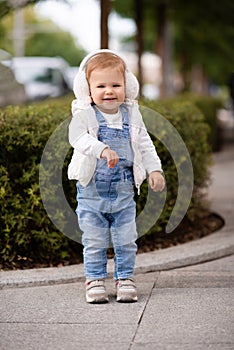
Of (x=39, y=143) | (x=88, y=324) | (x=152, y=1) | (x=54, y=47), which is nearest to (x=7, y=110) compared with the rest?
(x=39, y=143)

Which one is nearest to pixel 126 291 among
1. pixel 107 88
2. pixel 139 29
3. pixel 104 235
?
pixel 104 235

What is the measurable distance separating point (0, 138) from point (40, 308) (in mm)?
1450

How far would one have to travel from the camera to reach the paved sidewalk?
4.35m

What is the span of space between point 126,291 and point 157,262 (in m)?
0.99

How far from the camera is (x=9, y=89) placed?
50.1 ft

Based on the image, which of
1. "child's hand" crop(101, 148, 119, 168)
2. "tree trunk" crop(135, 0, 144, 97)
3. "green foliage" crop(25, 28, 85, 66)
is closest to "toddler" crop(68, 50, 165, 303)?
"child's hand" crop(101, 148, 119, 168)

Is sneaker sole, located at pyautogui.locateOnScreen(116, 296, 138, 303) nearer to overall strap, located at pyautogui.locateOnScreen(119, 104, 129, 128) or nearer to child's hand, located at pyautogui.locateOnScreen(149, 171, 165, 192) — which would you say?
child's hand, located at pyautogui.locateOnScreen(149, 171, 165, 192)

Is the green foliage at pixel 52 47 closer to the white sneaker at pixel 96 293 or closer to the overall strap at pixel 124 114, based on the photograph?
the overall strap at pixel 124 114

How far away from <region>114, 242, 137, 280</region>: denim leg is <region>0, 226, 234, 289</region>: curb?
572 mm

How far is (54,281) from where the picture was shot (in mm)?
5688

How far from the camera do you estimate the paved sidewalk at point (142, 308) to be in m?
4.35

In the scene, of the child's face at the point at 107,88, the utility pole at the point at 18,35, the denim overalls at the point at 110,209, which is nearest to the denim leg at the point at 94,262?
the denim overalls at the point at 110,209

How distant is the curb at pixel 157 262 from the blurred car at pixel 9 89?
7631 millimetres

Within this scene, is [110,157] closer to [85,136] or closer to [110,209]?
[85,136]
